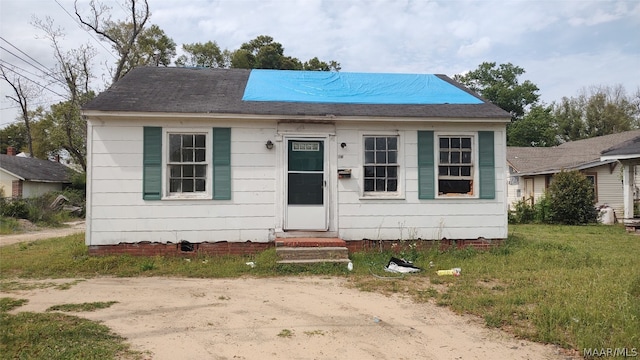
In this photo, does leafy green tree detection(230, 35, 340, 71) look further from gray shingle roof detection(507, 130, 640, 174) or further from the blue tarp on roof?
the blue tarp on roof

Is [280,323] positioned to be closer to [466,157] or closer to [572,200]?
[466,157]

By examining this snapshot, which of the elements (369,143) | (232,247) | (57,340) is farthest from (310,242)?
(57,340)

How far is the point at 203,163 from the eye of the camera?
8.29 m

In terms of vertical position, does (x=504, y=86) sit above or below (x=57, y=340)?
above

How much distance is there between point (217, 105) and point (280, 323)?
5.05 meters

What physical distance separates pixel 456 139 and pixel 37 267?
8394mm

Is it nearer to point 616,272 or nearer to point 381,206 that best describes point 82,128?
point 381,206

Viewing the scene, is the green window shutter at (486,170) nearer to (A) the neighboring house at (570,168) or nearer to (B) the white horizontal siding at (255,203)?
(B) the white horizontal siding at (255,203)

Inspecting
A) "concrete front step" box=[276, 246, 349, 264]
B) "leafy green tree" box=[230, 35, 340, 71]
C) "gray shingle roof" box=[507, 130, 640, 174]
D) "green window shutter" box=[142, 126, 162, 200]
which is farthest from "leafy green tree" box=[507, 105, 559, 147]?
"green window shutter" box=[142, 126, 162, 200]

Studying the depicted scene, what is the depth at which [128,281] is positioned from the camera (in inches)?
265

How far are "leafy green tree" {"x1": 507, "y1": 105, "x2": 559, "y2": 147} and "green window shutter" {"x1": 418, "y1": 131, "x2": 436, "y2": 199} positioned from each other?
33.7 meters

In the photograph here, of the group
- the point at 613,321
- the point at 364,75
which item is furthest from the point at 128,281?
the point at 364,75

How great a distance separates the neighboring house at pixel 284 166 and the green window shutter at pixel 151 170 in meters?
0.02

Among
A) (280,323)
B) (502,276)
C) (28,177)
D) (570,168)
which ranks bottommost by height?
(280,323)
